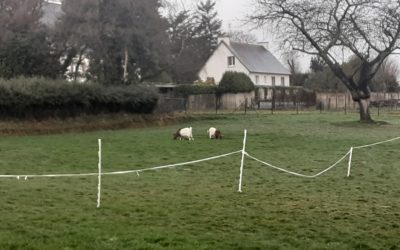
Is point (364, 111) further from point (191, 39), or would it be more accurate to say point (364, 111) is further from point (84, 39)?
point (191, 39)

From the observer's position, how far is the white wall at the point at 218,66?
72375 millimetres

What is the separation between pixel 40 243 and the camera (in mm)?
7273

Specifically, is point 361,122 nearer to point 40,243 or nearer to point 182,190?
point 182,190

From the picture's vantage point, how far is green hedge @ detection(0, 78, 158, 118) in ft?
98.2

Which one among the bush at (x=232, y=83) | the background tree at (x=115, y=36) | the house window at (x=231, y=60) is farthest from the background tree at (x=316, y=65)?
the background tree at (x=115, y=36)

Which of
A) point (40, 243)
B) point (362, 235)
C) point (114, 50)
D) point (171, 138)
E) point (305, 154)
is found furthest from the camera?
point (114, 50)

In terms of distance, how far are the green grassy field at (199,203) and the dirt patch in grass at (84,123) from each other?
29.3ft

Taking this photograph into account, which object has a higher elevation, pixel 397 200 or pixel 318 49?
pixel 318 49

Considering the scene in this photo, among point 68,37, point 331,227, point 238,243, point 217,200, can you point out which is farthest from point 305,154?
point 68,37

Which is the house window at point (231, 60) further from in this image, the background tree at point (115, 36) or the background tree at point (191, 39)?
the background tree at point (115, 36)

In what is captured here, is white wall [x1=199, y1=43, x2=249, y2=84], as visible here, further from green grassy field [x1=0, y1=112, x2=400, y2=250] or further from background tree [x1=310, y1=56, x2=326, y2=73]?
green grassy field [x1=0, y1=112, x2=400, y2=250]

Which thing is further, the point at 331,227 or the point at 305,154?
the point at 305,154

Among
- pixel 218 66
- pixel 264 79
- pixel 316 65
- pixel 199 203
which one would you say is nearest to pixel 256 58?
pixel 264 79

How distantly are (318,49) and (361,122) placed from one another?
17.4ft
